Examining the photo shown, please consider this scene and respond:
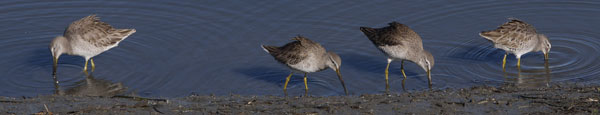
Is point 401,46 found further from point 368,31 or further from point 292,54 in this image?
point 292,54

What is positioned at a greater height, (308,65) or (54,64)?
(54,64)

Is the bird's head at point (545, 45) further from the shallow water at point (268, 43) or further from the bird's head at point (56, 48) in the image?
the bird's head at point (56, 48)

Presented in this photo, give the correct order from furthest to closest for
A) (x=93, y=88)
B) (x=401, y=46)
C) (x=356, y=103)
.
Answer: (x=401, y=46) → (x=93, y=88) → (x=356, y=103)

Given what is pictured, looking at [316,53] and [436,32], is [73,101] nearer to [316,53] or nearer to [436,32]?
[316,53]

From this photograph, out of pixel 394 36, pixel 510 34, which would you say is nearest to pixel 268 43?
pixel 394 36

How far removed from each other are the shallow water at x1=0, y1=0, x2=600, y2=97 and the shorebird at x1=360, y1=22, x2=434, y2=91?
0.94ft

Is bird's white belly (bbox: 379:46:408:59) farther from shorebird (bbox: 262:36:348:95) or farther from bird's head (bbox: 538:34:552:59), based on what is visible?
bird's head (bbox: 538:34:552:59)

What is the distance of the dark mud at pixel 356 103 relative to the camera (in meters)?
8.62

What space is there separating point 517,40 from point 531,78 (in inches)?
35.8

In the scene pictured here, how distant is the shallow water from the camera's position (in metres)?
11.2

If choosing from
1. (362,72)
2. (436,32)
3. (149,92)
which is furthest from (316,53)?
(436,32)

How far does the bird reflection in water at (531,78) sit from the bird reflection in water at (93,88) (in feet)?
18.0

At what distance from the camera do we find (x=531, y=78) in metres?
11.2

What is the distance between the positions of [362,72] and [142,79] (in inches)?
126
